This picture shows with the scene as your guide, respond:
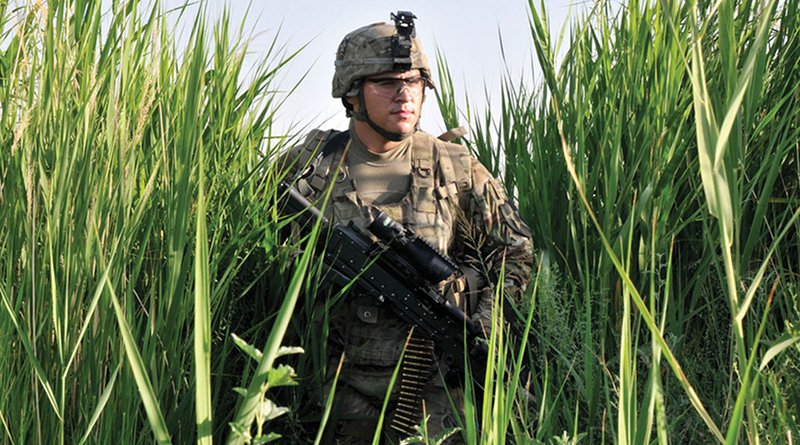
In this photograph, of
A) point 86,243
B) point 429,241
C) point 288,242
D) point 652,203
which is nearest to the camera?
point 86,243

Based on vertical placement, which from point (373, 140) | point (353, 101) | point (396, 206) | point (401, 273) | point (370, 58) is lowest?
point (401, 273)

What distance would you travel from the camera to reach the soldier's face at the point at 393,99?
129 inches

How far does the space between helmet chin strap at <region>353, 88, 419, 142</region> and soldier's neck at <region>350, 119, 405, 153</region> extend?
0.10 feet

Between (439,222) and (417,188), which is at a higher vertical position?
(417,188)

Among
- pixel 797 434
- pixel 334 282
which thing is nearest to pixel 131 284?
pixel 334 282

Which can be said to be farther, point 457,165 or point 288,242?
point 457,165

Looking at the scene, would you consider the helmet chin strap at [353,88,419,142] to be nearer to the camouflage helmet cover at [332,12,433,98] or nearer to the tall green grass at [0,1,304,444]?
the camouflage helmet cover at [332,12,433,98]

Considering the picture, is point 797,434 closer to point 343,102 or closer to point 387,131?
point 387,131

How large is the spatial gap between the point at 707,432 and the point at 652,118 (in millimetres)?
923

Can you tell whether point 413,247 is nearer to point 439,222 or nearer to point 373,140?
point 439,222

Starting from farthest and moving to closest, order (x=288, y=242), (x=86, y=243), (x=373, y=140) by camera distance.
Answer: (x=373, y=140), (x=288, y=242), (x=86, y=243)

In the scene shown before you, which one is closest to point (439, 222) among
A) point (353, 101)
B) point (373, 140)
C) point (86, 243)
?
point (373, 140)

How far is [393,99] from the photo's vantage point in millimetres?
3295

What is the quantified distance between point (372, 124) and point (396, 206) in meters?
0.28
